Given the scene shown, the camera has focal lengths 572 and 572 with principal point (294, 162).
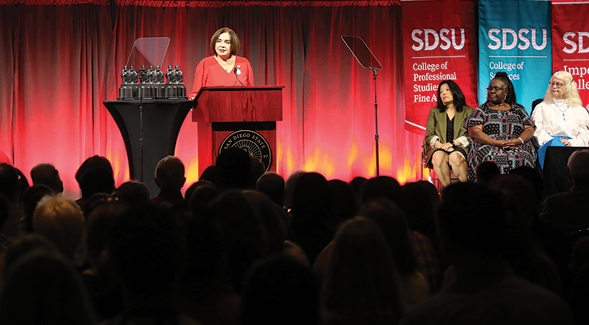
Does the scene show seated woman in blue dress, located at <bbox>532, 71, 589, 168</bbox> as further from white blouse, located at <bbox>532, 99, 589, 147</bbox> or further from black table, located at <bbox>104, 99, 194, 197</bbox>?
black table, located at <bbox>104, 99, 194, 197</bbox>

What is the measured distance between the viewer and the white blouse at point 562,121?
5.68 m

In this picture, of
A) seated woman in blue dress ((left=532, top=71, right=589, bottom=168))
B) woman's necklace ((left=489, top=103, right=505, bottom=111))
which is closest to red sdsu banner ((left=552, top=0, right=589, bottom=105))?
seated woman in blue dress ((left=532, top=71, right=589, bottom=168))

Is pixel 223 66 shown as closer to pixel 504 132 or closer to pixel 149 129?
pixel 149 129

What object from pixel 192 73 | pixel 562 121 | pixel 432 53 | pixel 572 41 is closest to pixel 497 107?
pixel 562 121

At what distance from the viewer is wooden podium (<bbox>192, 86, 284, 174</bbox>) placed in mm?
4156

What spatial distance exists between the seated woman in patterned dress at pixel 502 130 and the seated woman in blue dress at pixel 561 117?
18.3 inches

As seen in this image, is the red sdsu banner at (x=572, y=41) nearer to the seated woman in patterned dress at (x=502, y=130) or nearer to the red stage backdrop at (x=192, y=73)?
the red stage backdrop at (x=192, y=73)

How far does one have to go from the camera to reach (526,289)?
1016 millimetres

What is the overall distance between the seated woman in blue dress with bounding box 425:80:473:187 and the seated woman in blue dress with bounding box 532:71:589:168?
0.70m

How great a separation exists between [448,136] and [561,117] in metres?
1.11

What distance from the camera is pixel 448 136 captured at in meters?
5.94

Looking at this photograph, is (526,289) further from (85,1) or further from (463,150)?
(85,1)

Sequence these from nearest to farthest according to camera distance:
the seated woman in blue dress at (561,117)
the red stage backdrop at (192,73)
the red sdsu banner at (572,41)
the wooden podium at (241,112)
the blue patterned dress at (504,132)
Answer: the wooden podium at (241,112)
the blue patterned dress at (504,132)
the seated woman in blue dress at (561,117)
the red stage backdrop at (192,73)
the red sdsu banner at (572,41)

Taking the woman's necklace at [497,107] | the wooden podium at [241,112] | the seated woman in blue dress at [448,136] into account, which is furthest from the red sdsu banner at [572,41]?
the wooden podium at [241,112]
